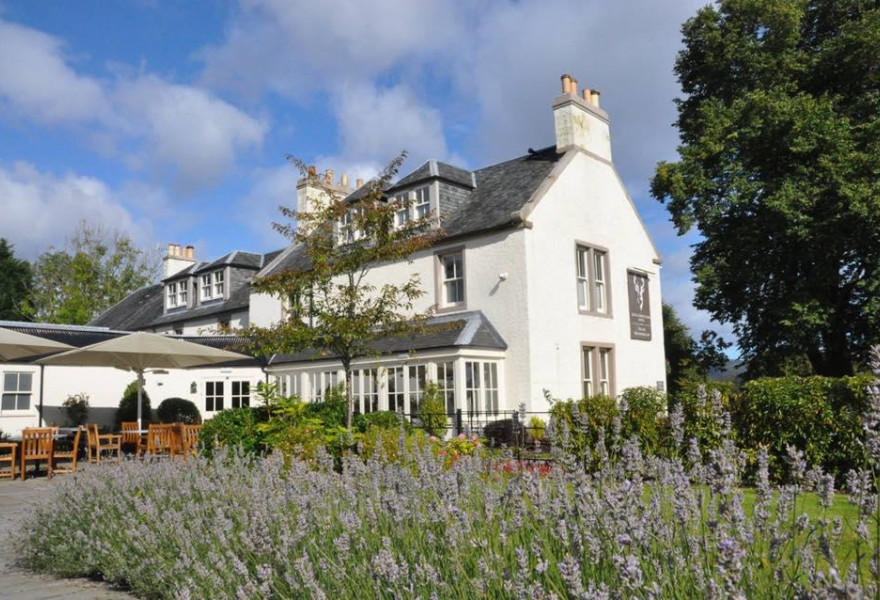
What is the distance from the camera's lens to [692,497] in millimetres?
3111

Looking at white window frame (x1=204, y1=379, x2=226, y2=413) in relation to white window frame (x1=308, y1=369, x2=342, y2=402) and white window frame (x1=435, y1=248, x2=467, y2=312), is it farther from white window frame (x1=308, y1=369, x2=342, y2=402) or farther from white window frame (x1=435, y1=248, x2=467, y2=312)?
white window frame (x1=435, y1=248, x2=467, y2=312)

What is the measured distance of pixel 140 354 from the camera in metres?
16.0

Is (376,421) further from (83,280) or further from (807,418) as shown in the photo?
(83,280)

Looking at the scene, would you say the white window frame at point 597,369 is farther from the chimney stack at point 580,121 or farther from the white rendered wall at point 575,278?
the chimney stack at point 580,121

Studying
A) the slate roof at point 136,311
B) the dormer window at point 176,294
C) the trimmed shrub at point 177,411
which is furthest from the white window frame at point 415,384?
the slate roof at point 136,311

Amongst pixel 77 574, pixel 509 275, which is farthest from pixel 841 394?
pixel 509 275

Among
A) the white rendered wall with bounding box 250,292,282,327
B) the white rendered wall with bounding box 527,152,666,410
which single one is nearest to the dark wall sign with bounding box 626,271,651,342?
the white rendered wall with bounding box 527,152,666,410

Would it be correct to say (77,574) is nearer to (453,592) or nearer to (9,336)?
(453,592)

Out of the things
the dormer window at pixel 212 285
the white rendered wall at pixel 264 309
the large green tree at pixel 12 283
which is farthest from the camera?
the large green tree at pixel 12 283

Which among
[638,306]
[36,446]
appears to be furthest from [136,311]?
[638,306]

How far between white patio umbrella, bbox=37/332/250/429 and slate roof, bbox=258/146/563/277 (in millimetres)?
4631

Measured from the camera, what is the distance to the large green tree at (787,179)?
19531 millimetres

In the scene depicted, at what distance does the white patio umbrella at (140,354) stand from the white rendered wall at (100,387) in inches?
246

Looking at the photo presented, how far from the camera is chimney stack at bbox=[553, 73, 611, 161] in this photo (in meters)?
21.5
